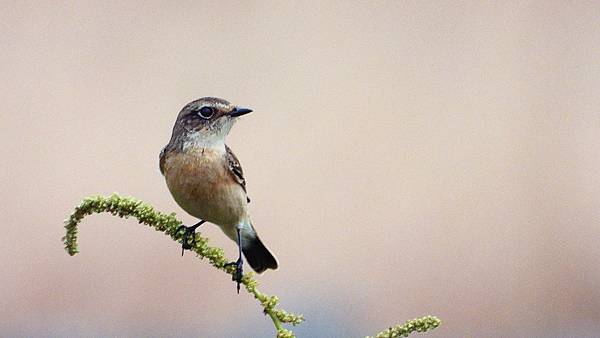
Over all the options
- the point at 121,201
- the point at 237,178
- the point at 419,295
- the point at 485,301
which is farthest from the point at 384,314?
the point at 121,201

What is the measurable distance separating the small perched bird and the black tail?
0.47 feet

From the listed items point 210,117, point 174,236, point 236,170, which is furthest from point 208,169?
point 174,236

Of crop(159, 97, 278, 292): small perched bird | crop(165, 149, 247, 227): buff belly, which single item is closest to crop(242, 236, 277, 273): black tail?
crop(159, 97, 278, 292): small perched bird

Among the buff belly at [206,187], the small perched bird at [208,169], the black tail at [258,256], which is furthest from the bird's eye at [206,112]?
the black tail at [258,256]

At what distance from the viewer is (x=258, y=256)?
14.6ft

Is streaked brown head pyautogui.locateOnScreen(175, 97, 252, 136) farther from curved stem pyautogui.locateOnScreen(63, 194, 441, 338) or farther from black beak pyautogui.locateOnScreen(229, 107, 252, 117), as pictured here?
curved stem pyautogui.locateOnScreen(63, 194, 441, 338)

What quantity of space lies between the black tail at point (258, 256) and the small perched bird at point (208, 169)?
5.6 inches

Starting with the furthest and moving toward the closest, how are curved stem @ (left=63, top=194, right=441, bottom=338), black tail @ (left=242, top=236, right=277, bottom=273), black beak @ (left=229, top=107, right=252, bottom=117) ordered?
black tail @ (left=242, top=236, right=277, bottom=273) < black beak @ (left=229, top=107, right=252, bottom=117) < curved stem @ (left=63, top=194, right=441, bottom=338)

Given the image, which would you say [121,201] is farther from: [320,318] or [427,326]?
[320,318]

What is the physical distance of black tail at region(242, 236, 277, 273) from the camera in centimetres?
445

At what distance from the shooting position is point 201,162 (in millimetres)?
4055

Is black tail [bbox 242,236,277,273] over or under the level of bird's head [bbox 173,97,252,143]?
under

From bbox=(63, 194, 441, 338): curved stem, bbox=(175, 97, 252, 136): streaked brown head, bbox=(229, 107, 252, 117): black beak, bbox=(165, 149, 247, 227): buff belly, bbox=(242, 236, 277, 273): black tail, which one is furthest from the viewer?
bbox=(242, 236, 277, 273): black tail

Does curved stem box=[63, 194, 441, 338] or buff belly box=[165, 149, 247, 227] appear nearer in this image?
curved stem box=[63, 194, 441, 338]
